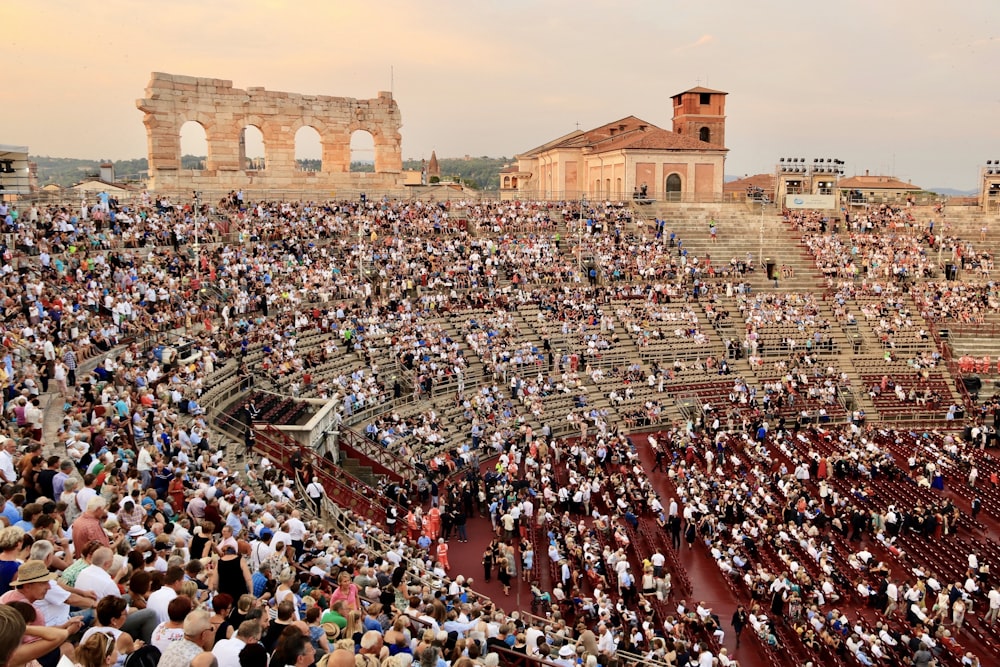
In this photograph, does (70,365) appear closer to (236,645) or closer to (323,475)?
(323,475)

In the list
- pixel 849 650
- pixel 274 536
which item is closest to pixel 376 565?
pixel 274 536

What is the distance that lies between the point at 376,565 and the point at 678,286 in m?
28.1

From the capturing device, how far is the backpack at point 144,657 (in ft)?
18.7

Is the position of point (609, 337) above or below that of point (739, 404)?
above

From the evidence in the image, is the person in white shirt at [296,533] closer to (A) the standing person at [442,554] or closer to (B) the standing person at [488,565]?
(A) the standing person at [442,554]

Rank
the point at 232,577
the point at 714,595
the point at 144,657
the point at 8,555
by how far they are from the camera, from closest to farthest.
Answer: the point at 144,657 → the point at 8,555 → the point at 232,577 → the point at 714,595

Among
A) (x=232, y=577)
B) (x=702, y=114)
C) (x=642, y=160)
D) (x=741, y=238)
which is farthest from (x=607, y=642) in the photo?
(x=702, y=114)

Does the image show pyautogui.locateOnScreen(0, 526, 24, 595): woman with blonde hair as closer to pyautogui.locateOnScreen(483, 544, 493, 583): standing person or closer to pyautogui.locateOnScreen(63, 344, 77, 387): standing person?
pyautogui.locateOnScreen(483, 544, 493, 583): standing person

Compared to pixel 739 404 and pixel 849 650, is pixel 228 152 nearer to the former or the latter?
pixel 739 404

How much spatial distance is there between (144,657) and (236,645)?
69 cm

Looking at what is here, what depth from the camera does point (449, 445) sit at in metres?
26.2

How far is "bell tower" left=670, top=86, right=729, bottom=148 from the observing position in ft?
217

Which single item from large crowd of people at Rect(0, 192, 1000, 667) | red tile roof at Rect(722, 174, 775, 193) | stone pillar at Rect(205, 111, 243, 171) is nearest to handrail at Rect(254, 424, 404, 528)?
large crowd of people at Rect(0, 192, 1000, 667)

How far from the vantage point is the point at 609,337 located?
3450cm
